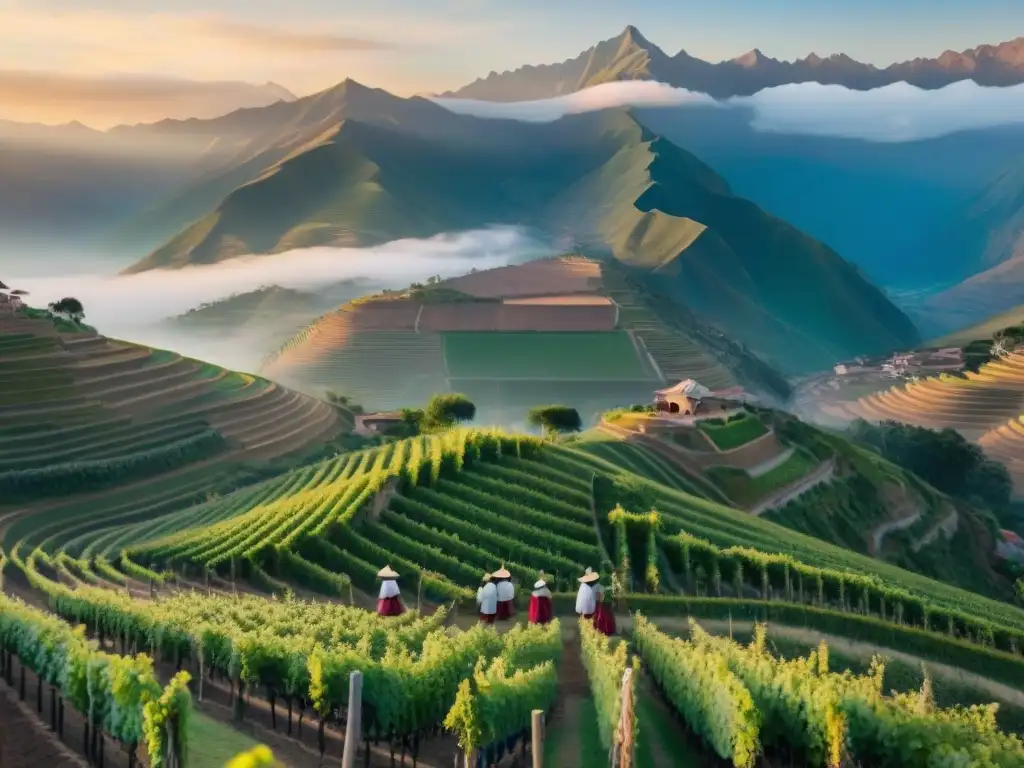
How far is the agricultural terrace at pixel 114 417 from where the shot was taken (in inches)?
2119

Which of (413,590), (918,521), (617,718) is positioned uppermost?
(617,718)

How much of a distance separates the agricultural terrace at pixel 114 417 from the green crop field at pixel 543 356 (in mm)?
52182

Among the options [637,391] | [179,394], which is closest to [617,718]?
[179,394]

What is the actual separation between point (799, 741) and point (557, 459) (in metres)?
25.7

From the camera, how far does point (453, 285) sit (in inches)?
6201

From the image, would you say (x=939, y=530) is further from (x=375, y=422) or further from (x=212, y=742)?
(x=212, y=742)

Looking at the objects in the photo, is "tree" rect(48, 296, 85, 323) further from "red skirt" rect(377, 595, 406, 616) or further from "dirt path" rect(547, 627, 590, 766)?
"dirt path" rect(547, 627, 590, 766)

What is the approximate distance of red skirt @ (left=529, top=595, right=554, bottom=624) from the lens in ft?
77.3

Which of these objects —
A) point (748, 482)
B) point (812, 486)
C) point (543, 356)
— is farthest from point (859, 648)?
point (543, 356)

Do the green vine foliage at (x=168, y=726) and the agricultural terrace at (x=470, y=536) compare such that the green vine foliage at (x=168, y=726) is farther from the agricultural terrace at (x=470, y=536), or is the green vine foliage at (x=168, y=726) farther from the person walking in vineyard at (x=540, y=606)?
the agricultural terrace at (x=470, y=536)

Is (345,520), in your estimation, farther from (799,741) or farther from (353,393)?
(353,393)

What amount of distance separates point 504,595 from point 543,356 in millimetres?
105312

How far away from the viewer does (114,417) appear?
60.5 m

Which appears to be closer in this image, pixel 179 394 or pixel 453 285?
pixel 179 394
